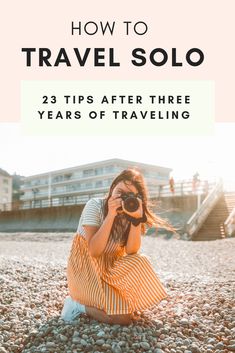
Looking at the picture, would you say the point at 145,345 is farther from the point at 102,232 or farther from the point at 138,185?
the point at 138,185

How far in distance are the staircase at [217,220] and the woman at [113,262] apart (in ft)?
46.0

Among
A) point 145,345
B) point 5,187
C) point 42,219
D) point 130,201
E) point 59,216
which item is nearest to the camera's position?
point 145,345

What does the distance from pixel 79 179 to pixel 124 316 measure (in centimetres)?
5738

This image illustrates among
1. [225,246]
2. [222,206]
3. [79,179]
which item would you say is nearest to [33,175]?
[79,179]

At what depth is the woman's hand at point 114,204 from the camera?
→ 336 cm

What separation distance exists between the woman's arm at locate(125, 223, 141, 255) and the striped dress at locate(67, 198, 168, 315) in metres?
0.06

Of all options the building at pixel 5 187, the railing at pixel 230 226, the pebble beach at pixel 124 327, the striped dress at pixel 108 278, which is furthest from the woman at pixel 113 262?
the building at pixel 5 187

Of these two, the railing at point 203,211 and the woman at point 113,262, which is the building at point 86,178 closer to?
the railing at point 203,211

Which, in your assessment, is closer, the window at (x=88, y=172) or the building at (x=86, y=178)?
the building at (x=86, y=178)

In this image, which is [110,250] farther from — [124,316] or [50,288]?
[50,288]

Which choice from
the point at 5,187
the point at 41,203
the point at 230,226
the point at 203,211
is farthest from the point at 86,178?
the point at 230,226

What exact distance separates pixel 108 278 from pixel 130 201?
2.33ft

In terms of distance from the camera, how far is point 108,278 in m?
3.50

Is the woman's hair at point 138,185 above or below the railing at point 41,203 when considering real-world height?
below
